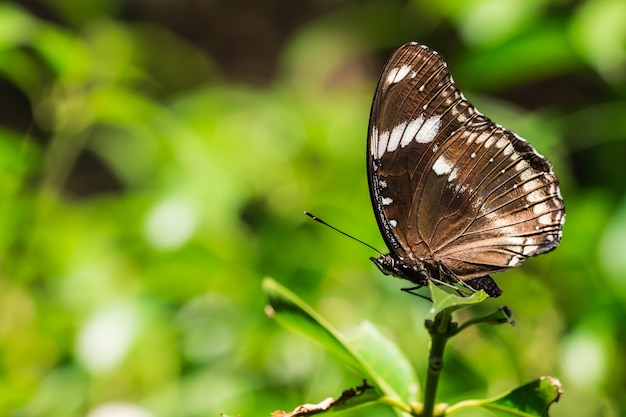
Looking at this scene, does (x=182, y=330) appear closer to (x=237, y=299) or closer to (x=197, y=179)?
(x=237, y=299)

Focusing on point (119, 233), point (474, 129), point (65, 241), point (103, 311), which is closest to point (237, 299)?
point (103, 311)

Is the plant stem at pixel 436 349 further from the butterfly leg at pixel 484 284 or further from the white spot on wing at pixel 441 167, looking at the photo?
the white spot on wing at pixel 441 167

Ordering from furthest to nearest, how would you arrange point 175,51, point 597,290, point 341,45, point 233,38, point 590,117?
point 233,38 < point 175,51 < point 341,45 < point 590,117 < point 597,290

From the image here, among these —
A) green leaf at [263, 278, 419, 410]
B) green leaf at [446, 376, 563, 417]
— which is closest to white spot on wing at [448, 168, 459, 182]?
green leaf at [263, 278, 419, 410]

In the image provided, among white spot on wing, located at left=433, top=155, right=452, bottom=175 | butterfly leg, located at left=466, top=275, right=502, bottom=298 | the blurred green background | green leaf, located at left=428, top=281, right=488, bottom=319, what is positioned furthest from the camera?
the blurred green background

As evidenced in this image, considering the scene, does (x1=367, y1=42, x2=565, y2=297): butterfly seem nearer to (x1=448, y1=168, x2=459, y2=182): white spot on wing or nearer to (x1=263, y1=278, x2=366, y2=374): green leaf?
(x1=448, y1=168, x2=459, y2=182): white spot on wing

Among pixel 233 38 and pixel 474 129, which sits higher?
pixel 233 38
